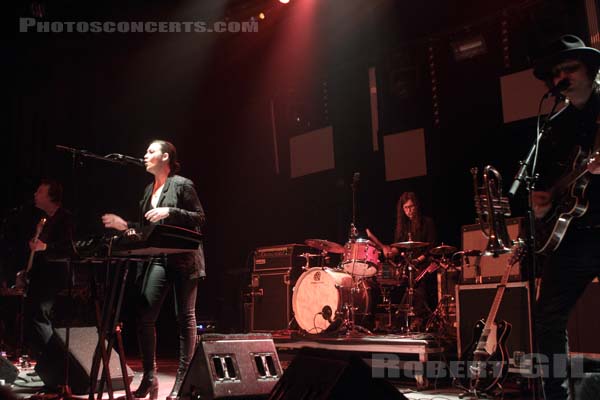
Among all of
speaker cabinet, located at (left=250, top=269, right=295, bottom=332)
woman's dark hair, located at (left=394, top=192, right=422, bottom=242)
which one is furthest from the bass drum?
woman's dark hair, located at (left=394, top=192, right=422, bottom=242)

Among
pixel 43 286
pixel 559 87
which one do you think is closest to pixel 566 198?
pixel 559 87

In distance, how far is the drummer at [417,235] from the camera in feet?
23.7

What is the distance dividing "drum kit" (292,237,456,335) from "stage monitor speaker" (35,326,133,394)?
2.73m

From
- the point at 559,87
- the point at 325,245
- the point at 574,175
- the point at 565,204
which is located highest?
the point at 559,87

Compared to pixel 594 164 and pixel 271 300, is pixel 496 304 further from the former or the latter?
pixel 271 300

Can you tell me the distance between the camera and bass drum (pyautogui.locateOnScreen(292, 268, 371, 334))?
270 inches

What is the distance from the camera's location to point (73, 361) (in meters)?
4.63

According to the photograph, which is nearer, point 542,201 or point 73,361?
point 542,201

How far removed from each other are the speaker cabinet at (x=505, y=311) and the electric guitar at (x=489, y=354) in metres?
→ 0.21

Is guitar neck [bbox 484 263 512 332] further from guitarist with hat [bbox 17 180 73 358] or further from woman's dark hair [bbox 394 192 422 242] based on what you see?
guitarist with hat [bbox 17 180 73 358]

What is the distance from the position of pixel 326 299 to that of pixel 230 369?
3.32 m

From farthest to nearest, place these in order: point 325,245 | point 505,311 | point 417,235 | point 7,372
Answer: point 417,235 → point 325,245 → point 505,311 → point 7,372

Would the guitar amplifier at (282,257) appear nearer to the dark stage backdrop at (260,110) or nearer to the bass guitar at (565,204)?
the dark stage backdrop at (260,110)

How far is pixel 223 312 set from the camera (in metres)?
9.31
